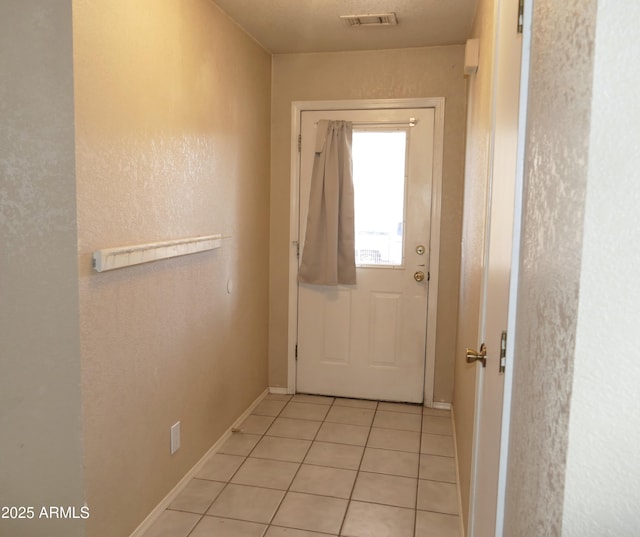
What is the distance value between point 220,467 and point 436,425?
147cm

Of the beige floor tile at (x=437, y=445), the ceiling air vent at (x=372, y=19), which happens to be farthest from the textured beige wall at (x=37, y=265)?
the beige floor tile at (x=437, y=445)

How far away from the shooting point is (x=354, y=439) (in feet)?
10.9

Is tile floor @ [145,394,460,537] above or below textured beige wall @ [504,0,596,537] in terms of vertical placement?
below

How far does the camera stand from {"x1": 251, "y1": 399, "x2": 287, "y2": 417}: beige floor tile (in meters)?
3.69

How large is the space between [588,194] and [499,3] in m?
1.35

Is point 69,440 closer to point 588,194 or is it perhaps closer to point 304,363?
point 588,194

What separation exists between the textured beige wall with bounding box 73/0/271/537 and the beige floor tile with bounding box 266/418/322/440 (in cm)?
27

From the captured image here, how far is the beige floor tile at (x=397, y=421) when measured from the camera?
351 centimetres

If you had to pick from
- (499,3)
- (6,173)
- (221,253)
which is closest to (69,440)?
(6,173)

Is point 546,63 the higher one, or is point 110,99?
point 110,99

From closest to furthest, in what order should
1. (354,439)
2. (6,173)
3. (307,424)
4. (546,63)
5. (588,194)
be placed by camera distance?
(588,194), (546,63), (6,173), (354,439), (307,424)

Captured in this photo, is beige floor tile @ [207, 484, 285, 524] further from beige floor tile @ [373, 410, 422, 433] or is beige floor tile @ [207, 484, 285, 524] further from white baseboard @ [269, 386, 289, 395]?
white baseboard @ [269, 386, 289, 395]

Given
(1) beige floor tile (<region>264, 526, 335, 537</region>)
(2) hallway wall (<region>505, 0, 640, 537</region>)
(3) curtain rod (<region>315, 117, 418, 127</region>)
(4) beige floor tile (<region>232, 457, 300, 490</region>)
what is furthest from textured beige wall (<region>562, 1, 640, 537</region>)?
(3) curtain rod (<region>315, 117, 418, 127</region>)

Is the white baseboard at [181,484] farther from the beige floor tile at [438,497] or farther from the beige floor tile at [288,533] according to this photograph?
the beige floor tile at [438,497]
